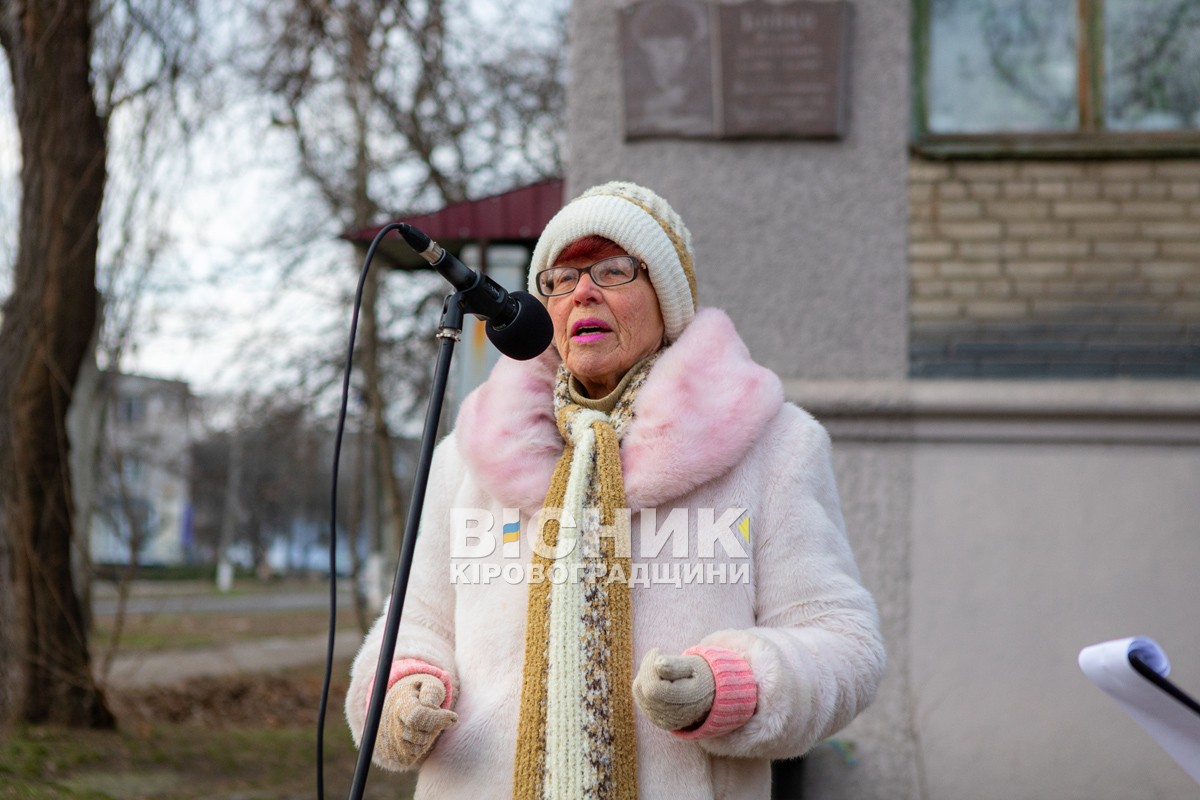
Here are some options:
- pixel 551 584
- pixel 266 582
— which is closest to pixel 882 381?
pixel 551 584

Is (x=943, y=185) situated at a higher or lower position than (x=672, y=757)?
higher

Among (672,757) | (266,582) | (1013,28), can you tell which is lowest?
(266,582)

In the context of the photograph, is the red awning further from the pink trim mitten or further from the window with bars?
the pink trim mitten

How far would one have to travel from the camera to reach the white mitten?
1848mm

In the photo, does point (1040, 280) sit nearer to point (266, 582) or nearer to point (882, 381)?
point (882, 381)

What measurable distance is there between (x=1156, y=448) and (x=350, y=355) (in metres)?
3.80

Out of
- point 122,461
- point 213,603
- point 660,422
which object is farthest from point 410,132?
point 213,603

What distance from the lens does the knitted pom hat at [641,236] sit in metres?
2.34

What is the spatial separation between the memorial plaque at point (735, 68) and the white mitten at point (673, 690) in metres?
3.67

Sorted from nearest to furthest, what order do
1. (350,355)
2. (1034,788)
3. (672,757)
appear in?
(672,757), (350,355), (1034,788)

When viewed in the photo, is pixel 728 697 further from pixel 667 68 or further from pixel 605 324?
pixel 667 68

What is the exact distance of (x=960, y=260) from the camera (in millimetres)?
5098

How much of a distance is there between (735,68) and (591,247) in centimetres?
304

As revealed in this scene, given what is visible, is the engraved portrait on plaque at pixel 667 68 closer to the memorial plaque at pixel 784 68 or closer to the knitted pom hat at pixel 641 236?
the memorial plaque at pixel 784 68
